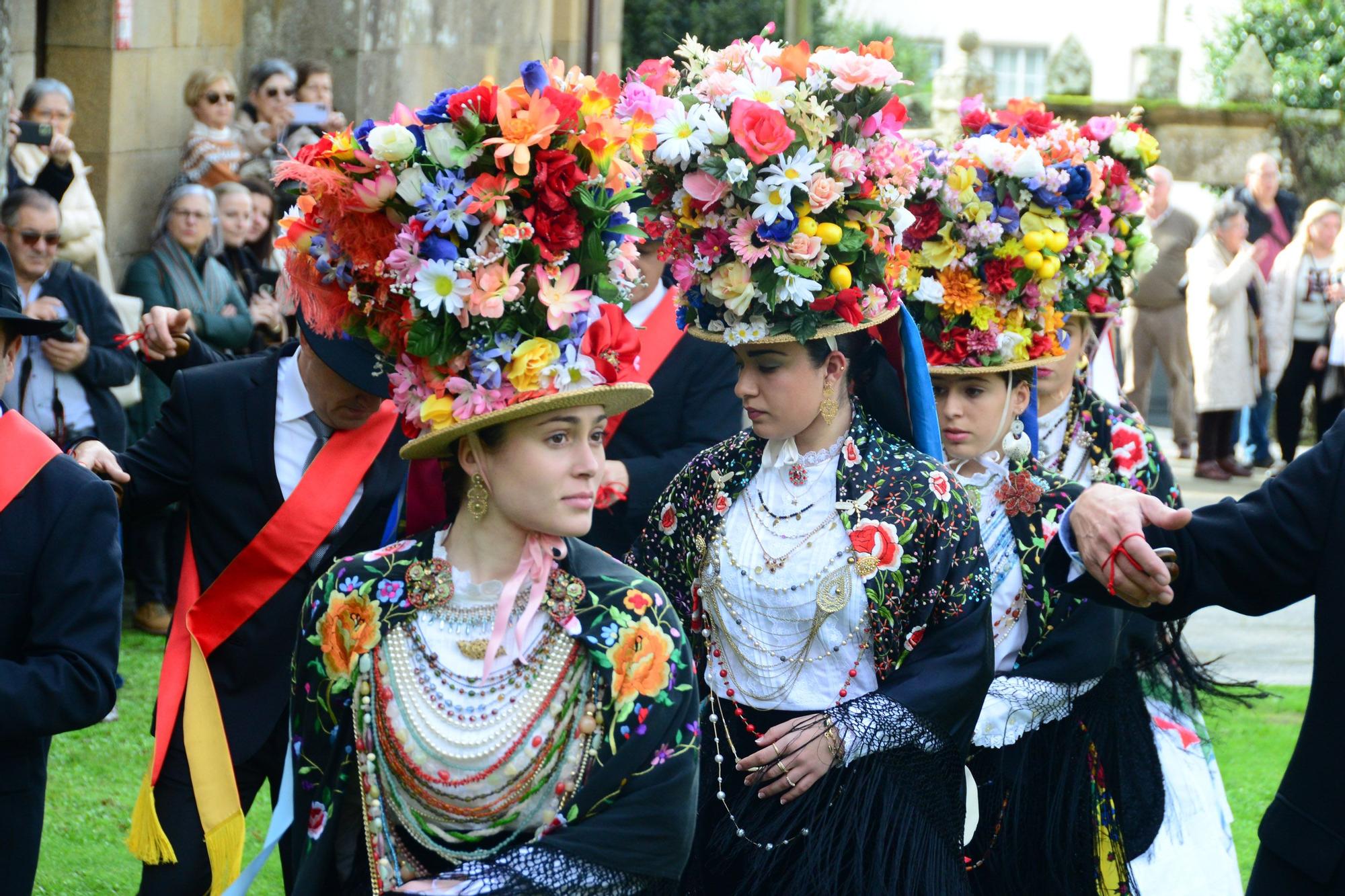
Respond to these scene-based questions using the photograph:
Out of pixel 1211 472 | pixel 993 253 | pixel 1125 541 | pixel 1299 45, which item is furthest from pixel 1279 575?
pixel 1299 45

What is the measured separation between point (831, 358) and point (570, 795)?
139cm

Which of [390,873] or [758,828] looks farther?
[758,828]

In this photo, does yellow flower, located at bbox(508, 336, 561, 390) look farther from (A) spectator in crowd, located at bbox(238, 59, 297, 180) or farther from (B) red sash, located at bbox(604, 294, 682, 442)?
(A) spectator in crowd, located at bbox(238, 59, 297, 180)

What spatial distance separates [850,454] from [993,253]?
1098 mm

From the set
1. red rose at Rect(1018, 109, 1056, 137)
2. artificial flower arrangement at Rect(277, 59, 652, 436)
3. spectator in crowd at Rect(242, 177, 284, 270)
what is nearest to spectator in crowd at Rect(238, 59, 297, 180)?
spectator in crowd at Rect(242, 177, 284, 270)

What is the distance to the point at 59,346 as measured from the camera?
7.15m

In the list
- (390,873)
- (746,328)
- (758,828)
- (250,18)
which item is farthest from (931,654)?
(250,18)

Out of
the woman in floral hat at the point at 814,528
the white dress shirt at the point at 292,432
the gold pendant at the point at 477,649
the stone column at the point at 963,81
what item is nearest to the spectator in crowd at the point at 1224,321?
the stone column at the point at 963,81

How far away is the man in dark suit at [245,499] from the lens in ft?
13.6

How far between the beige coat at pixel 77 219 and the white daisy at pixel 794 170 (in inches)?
187

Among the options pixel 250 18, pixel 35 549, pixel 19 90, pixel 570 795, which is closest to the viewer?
pixel 570 795

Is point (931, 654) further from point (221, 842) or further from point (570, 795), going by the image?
point (221, 842)

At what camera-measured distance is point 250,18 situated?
11.1 m

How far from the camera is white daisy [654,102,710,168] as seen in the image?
13.3ft
